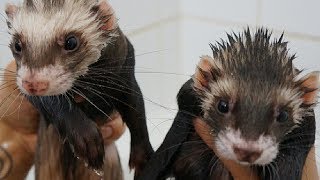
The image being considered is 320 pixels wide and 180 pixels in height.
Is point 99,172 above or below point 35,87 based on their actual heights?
below

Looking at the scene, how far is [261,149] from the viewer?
0.58 meters

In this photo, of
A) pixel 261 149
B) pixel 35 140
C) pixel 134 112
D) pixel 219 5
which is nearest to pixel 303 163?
pixel 261 149

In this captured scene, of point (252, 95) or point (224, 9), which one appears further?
point (224, 9)

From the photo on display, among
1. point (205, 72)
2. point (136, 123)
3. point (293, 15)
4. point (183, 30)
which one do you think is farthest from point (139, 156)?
point (183, 30)

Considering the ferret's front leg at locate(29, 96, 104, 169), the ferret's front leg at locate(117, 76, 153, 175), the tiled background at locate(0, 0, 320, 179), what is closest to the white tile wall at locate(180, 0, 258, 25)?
the tiled background at locate(0, 0, 320, 179)

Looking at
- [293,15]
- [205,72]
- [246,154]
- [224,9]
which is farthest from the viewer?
[224,9]

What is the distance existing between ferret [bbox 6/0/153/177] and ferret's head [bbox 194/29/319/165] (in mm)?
99

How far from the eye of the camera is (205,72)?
2.25 feet

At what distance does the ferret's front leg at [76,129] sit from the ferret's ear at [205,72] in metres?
0.13

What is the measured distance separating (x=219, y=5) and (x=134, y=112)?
2.15 feet

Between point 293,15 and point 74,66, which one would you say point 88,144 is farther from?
point 293,15

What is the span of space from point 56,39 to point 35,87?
0.22ft

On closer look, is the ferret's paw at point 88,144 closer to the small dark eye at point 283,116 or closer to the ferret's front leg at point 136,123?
the ferret's front leg at point 136,123

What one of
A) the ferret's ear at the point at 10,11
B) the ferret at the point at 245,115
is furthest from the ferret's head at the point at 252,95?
the ferret's ear at the point at 10,11
